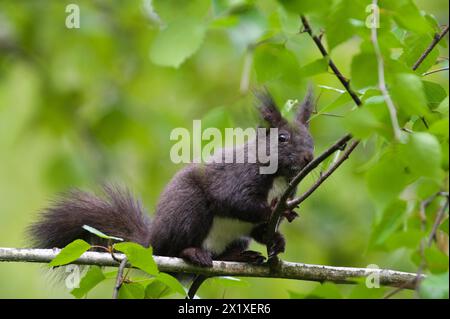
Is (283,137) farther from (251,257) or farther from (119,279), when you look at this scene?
(119,279)

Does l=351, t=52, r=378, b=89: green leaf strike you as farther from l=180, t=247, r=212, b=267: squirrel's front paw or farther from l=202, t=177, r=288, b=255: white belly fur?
l=202, t=177, r=288, b=255: white belly fur

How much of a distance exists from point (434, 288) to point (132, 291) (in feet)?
3.83

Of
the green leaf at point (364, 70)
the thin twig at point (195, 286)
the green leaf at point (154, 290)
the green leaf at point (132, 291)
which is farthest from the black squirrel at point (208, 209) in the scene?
the green leaf at point (364, 70)

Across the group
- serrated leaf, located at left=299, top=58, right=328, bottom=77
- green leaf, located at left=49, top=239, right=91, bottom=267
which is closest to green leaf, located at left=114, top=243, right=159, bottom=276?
green leaf, located at left=49, top=239, right=91, bottom=267

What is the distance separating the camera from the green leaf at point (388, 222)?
5.28ft

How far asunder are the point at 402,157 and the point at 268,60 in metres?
0.55

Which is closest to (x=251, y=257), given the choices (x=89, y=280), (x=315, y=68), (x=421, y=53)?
(x=89, y=280)

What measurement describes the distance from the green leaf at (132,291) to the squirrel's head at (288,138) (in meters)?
1.04

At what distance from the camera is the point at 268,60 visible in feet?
6.56

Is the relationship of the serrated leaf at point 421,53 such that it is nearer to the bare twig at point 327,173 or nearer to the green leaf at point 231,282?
the bare twig at point 327,173

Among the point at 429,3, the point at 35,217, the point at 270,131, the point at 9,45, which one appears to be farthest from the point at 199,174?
the point at 429,3

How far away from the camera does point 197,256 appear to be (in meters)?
3.08
